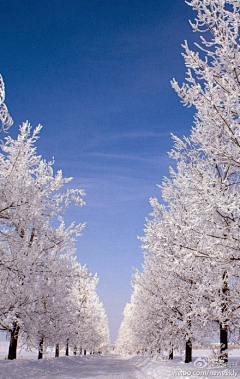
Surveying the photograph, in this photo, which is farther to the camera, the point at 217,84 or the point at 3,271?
the point at 3,271

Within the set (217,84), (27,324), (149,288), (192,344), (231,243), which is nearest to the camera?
(231,243)

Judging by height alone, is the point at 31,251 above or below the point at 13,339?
above

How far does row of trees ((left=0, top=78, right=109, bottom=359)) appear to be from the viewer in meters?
8.88

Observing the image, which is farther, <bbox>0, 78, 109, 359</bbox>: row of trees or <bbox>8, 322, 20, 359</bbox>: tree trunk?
<bbox>8, 322, 20, 359</bbox>: tree trunk

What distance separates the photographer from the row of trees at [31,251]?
888 centimetres

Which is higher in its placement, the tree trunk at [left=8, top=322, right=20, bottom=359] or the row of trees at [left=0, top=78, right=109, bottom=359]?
the row of trees at [left=0, top=78, right=109, bottom=359]

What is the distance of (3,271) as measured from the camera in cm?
912

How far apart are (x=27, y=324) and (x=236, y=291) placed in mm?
9199

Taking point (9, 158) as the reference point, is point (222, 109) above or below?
below

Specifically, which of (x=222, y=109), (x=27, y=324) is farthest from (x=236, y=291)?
(x=27, y=324)

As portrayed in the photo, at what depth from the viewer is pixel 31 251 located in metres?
9.26

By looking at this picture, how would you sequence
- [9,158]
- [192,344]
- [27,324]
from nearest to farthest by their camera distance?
1. [9,158]
2. [27,324]
3. [192,344]

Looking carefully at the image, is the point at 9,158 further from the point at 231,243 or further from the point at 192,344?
the point at 192,344

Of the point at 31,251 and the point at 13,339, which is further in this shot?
the point at 13,339
